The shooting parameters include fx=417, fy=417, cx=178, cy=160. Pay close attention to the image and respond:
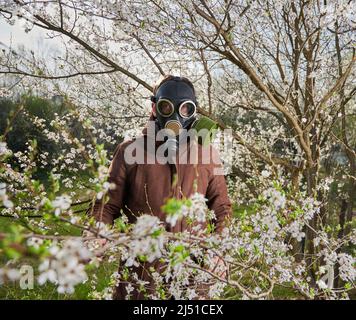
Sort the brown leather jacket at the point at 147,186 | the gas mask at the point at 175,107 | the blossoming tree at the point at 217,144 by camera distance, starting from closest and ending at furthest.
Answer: the blossoming tree at the point at 217,144, the brown leather jacket at the point at 147,186, the gas mask at the point at 175,107

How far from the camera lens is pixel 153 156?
2.98 meters

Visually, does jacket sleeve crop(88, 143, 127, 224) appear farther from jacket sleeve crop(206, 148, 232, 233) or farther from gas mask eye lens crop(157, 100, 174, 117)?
jacket sleeve crop(206, 148, 232, 233)

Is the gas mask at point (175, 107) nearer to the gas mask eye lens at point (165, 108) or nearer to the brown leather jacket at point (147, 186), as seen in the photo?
the gas mask eye lens at point (165, 108)

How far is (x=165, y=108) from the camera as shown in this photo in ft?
9.96

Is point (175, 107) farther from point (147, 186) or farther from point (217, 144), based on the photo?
point (217, 144)

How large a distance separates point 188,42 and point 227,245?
3230 millimetres

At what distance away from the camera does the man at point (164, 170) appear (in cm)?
289

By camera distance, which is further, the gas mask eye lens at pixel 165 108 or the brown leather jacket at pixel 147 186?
the gas mask eye lens at pixel 165 108

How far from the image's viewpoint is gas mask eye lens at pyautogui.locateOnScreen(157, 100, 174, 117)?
119 inches

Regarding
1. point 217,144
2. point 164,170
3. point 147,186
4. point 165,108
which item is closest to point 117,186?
point 147,186

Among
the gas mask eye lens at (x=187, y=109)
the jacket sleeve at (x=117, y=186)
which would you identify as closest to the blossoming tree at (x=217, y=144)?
the jacket sleeve at (x=117, y=186)

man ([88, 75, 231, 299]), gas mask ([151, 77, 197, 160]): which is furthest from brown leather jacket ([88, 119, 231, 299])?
gas mask ([151, 77, 197, 160])
